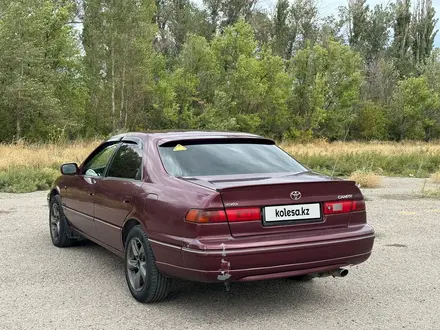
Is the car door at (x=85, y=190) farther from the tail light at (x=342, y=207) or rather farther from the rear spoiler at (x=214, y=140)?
the tail light at (x=342, y=207)

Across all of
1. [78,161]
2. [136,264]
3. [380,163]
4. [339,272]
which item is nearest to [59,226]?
[136,264]

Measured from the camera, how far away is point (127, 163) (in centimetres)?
519

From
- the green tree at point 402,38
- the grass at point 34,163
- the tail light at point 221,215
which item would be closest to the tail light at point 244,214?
the tail light at point 221,215

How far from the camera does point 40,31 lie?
109ft

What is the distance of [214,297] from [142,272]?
2.38 feet

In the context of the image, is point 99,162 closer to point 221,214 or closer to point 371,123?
point 221,214

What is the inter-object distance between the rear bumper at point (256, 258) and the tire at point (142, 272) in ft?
0.51

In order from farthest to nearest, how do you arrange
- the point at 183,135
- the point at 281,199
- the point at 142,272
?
the point at 183,135, the point at 142,272, the point at 281,199

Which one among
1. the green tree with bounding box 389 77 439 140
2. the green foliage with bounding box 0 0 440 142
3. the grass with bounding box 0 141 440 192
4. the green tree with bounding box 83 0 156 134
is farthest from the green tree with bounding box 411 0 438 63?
the grass with bounding box 0 141 440 192

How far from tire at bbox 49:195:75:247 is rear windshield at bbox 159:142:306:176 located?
8.27ft

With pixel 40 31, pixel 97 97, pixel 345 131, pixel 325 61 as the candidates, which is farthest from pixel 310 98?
pixel 40 31

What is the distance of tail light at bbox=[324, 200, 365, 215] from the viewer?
429 centimetres

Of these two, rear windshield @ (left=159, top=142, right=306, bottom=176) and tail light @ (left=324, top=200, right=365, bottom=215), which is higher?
rear windshield @ (left=159, top=142, right=306, bottom=176)

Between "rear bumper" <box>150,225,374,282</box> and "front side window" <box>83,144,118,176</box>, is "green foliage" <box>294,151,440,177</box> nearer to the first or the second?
"front side window" <box>83,144,118,176</box>
